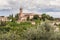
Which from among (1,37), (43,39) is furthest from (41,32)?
(1,37)

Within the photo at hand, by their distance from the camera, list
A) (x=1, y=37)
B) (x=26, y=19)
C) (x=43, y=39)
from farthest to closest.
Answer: (x=26, y=19), (x=1, y=37), (x=43, y=39)

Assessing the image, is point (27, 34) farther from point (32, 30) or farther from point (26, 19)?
point (26, 19)

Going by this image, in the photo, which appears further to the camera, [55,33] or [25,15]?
[25,15]

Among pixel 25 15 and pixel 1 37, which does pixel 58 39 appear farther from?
pixel 25 15

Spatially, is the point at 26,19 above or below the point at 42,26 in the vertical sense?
below

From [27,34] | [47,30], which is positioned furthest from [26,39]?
[47,30]

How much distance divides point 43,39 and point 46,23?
1.06 meters

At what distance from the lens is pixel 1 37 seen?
1405 cm

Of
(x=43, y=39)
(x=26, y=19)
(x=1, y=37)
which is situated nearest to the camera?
(x=43, y=39)

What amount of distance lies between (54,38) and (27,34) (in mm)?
1307

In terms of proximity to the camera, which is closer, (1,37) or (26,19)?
(1,37)

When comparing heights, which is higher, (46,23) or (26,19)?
(46,23)

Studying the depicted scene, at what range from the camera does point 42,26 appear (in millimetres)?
12852

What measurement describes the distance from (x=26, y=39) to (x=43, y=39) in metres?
0.88
